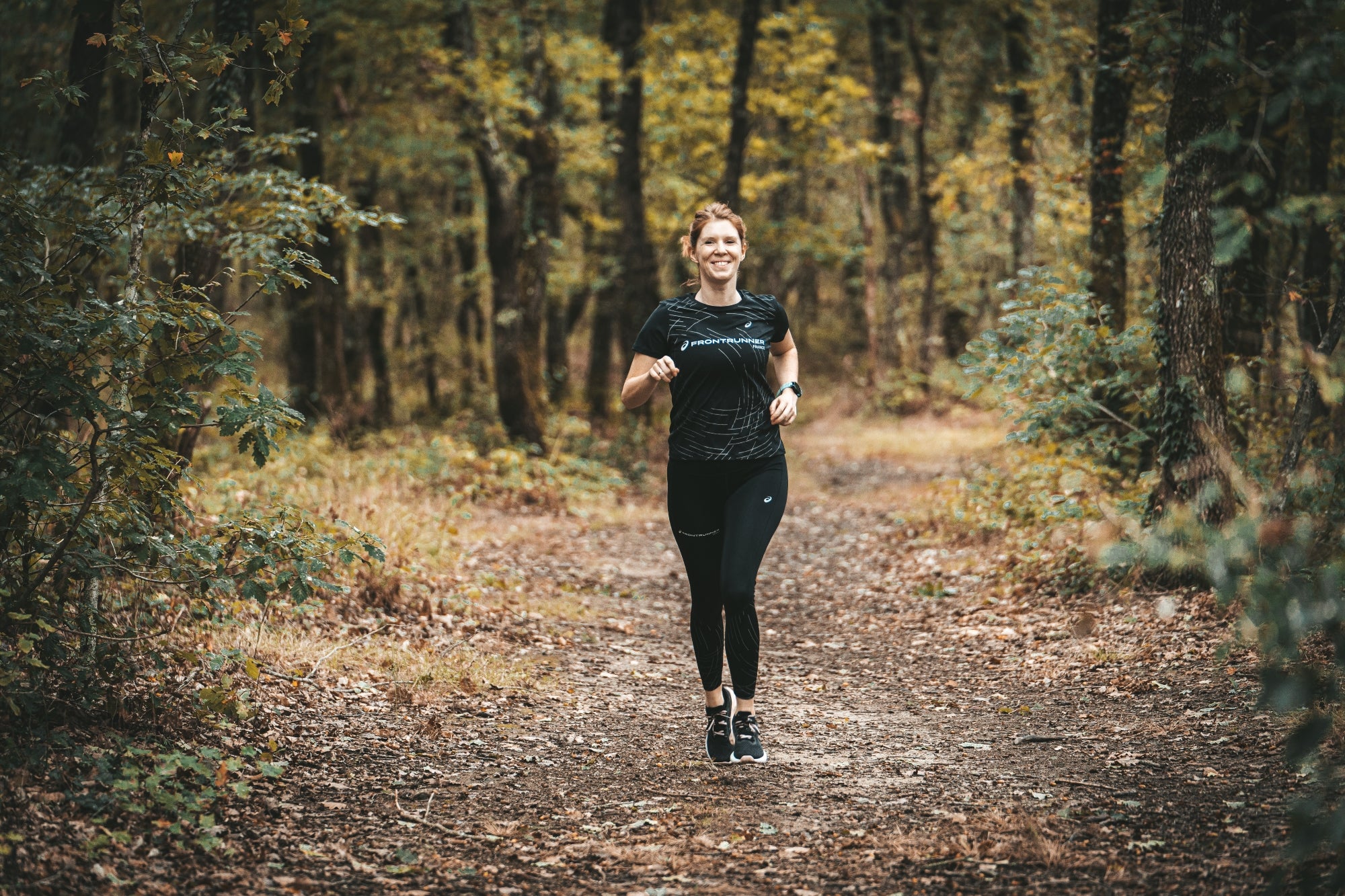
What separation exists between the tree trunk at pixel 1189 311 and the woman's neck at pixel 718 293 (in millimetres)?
3194

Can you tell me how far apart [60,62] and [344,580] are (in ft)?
24.3

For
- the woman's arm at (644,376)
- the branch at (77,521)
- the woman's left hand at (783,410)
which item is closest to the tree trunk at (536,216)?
the woman's arm at (644,376)

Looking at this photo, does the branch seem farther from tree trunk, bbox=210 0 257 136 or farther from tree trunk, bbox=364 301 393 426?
tree trunk, bbox=364 301 393 426

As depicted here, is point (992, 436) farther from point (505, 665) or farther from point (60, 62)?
point (60, 62)

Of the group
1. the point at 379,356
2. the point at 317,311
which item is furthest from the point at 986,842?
the point at 379,356

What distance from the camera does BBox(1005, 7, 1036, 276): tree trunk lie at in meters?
15.5

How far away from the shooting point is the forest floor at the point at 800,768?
3.27 metres

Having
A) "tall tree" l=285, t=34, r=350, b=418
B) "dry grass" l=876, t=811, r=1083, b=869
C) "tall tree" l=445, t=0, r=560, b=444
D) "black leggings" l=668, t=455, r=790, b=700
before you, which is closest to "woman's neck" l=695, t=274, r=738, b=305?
"black leggings" l=668, t=455, r=790, b=700

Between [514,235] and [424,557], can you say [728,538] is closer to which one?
[424,557]

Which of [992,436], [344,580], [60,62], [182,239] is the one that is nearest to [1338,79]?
[344,580]

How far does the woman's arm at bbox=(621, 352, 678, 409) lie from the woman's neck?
1.15ft

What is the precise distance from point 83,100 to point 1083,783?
7.29 m

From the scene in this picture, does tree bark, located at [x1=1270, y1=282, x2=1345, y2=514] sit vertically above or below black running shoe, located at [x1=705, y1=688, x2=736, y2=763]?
above

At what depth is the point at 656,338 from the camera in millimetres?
4387
